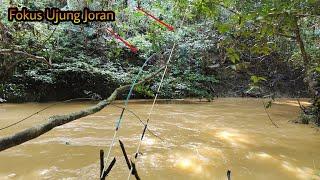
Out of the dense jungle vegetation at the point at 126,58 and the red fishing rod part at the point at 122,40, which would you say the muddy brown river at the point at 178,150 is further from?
the red fishing rod part at the point at 122,40

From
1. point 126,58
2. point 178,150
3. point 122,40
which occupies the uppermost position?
point 122,40

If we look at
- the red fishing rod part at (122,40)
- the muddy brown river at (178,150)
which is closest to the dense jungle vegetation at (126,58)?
the red fishing rod part at (122,40)

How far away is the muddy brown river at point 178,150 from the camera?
3953 mm

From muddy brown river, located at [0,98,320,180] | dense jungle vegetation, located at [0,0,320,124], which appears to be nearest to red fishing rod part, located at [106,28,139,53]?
dense jungle vegetation, located at [0,0,320,124]

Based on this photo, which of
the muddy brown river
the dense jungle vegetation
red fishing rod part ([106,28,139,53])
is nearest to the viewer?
the muddy brown river

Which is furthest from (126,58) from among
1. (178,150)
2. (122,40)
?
(178,150)

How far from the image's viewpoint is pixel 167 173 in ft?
12.9

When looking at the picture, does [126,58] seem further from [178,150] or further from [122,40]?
[178,150]

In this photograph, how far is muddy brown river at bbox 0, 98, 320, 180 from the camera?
3.95 meters

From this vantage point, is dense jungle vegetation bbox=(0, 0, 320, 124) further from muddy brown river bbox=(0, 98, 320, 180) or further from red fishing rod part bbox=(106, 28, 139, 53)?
muddy brown river bbox=(0, 98, 320, 180)

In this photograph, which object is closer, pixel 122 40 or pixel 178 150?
pixel 178 150

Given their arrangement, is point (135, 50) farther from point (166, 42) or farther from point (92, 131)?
point (92, 131)

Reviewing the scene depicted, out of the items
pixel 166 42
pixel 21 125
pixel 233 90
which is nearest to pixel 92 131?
Answer: pixel 21 125

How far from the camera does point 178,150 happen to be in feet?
16.3
